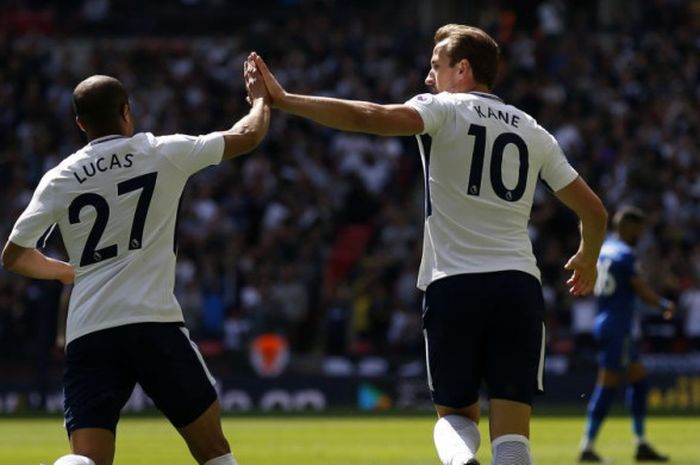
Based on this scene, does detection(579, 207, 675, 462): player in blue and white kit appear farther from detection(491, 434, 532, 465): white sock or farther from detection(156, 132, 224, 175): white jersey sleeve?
detection(156, 132, 224, 175): white jersey sleeve

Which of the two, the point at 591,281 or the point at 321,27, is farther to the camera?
the point at 321,27

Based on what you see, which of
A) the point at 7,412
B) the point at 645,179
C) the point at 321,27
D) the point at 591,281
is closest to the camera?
the point at 591,281

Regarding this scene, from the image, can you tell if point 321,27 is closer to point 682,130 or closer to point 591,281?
point 682,130

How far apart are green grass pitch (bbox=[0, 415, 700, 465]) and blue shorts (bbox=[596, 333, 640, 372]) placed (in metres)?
0.89

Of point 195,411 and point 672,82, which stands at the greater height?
point 672,82

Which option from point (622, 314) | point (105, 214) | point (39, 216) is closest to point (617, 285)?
point (622, 314)

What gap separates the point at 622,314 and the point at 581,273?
297 inches

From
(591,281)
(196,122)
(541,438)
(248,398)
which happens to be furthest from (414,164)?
(591,281)

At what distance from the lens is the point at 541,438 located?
1695 centimetres

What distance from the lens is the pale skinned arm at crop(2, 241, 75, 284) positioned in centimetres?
713

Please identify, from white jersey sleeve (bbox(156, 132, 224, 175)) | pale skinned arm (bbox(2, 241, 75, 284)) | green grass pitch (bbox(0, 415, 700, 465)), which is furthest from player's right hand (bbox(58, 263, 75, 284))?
green grass pitch (bbox(0, 415, 700, 465))

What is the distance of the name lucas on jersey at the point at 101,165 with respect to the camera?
700 centimetres

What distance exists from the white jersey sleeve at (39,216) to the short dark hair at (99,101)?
1.09ft

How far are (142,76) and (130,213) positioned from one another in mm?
22584
